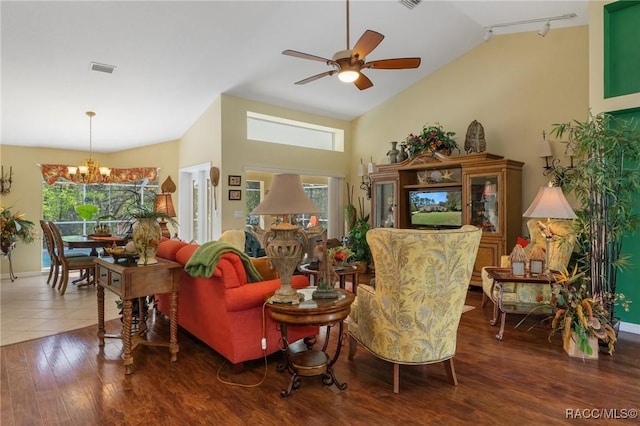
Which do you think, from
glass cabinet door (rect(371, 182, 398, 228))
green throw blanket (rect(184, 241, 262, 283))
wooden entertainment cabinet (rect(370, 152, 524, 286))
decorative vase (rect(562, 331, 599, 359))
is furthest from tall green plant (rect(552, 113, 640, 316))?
green throw blanket (rect(184, 241, 262, 283))

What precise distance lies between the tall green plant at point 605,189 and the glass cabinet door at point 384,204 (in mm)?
2951

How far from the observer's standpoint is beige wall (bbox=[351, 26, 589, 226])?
4.71m

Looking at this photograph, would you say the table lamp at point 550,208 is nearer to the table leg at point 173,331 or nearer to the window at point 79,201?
the table leg at point 173,331

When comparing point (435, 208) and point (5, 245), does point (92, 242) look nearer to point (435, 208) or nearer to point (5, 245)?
point (5, 245)

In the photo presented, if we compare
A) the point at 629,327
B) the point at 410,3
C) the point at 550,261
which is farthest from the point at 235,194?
the point at 629,327

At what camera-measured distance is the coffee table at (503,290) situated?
133 inches

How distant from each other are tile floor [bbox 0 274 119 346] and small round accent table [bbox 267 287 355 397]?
8.76 feet

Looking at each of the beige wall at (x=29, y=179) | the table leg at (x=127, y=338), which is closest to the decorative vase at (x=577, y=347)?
the table leg at (x=127, y=338)

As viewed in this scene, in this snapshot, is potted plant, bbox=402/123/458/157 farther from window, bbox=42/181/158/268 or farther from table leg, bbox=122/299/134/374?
window, bbox=42/181/158/268

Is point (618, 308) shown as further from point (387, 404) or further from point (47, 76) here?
point (47, 76)

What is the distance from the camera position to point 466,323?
12.6 feet

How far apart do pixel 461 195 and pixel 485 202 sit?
0.40 m

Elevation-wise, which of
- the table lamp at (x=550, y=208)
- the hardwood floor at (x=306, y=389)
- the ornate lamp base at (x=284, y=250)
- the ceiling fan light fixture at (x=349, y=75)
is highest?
the ceiling fan light fixture at (x=349, y=75)

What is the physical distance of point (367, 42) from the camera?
2.88m
